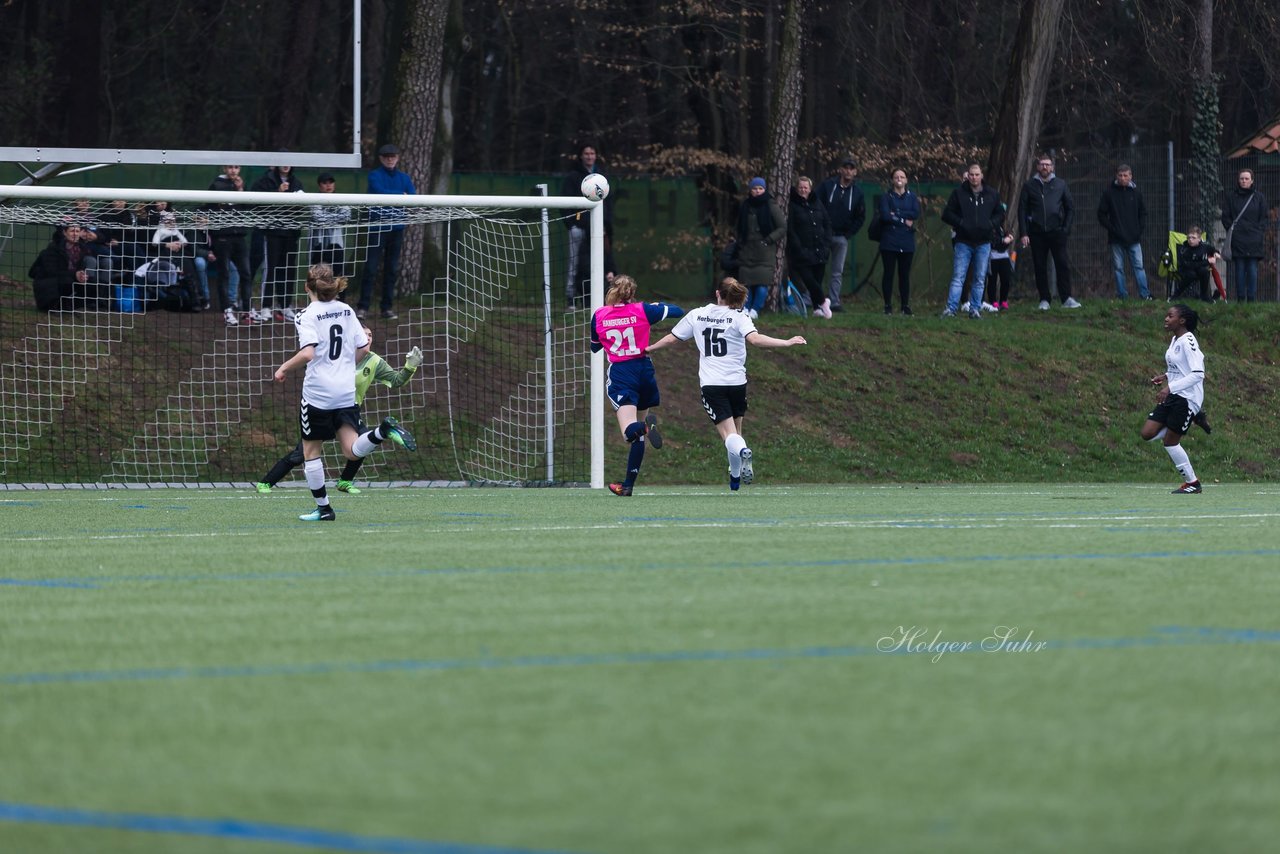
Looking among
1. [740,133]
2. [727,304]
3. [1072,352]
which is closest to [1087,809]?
[727,304]

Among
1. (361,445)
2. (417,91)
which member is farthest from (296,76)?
(361,445)

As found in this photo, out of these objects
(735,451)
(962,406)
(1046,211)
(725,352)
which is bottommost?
(962,406)

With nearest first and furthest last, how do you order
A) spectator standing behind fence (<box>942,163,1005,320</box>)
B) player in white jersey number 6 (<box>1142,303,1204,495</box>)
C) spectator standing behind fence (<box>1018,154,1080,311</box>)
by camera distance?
player in white jersey number 6 (<box>1142,303,1204,495</box>) < spectator standing behind fence (<box>942,163,1005,320</box>) < spectator standing behind fence (<box>1018,154,1080,311</box>)

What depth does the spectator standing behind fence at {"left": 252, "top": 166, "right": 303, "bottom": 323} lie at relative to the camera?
1974 cm

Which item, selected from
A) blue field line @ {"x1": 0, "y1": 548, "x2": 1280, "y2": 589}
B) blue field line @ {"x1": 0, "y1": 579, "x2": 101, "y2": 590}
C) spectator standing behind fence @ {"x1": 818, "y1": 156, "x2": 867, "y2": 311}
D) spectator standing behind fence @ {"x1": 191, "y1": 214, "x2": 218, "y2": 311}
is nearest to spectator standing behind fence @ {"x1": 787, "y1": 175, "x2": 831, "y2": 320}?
spectator standing behind fence @ {"x1": 818, "y1": 156, "x2": 867, "y2": 311}

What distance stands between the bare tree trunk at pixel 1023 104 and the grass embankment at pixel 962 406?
7.97 ft

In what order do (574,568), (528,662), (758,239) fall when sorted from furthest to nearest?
(758,239) < (574,568) < (528,662)

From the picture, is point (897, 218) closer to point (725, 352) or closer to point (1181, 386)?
point (1181, 386)

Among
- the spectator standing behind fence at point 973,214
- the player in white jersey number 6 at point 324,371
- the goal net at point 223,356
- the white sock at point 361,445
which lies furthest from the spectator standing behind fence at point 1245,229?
the player in white jersey number 6 at point 324,371

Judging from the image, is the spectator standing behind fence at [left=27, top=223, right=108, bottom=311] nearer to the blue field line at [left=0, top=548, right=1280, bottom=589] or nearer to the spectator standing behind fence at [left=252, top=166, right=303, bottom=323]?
the spectator standing behind fence at [left=252, top=166, right=303, bottom=323]

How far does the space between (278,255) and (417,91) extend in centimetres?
390

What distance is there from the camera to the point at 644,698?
15.4 feet

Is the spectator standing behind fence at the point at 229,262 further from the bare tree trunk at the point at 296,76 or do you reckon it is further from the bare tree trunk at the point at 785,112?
the bare tree trunk at the point at 785,112

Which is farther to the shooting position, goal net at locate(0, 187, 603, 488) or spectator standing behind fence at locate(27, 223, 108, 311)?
spectator standing behind fence at locate(27, 223, 108, 311)
